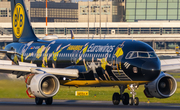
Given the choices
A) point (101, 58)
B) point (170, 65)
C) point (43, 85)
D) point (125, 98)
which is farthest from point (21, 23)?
point (170, 65)

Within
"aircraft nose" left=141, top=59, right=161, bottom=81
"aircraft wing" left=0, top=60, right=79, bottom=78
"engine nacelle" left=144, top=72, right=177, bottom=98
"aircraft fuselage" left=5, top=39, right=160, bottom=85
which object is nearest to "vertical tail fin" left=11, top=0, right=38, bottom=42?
"aircraft fuselage" left=5, top=39, right=160, bottom=85

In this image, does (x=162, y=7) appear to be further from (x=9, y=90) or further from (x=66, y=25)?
(x=9, y=90)

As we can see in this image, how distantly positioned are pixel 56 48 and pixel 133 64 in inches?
393

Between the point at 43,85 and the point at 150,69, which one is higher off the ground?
the point at 150,69

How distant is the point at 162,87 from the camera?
3222cm

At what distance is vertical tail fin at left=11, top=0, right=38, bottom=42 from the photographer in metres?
41.8

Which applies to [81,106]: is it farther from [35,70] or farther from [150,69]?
[150,69]

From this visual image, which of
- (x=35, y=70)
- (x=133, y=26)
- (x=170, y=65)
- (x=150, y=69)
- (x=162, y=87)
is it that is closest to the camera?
(x=150, y=69)

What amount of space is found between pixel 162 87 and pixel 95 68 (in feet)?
19.6

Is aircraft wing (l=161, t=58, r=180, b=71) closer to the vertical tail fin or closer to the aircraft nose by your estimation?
the aircraft nose

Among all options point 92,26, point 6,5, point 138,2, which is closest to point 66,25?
point 92,26

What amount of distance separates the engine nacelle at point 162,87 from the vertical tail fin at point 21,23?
51.0 feet

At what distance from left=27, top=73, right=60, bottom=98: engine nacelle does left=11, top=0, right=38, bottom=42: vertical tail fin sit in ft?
40.8

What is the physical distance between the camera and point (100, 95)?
151 ft
